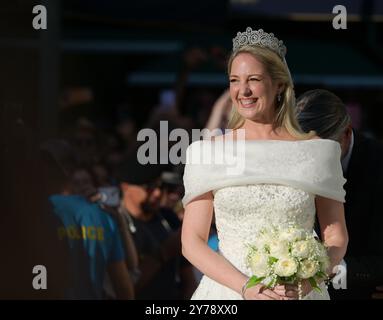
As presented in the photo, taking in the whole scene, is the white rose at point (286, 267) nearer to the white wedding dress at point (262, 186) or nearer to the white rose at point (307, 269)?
the white rose at point (307, 269)

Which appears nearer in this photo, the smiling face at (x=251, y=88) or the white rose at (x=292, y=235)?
the white rose at (x=292, y=235)

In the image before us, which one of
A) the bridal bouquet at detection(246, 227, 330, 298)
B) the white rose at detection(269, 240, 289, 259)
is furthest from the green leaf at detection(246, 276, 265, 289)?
the white rose at detection(269, 240, 289, 259)

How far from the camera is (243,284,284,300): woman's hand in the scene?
4.55 m

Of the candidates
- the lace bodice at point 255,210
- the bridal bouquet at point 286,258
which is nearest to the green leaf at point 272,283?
the bridal bouquet at point 286,258

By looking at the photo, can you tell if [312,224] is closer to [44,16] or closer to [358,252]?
[358,252]

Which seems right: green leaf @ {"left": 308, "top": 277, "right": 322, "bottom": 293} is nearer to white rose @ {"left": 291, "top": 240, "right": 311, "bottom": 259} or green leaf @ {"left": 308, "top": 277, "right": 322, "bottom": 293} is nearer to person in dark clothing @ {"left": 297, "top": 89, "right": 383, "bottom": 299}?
white rose @ {"left": 291, "top": 240, "right": 311, "bottom": 259}

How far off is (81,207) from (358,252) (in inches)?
78.4

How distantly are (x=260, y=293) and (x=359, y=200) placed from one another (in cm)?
109

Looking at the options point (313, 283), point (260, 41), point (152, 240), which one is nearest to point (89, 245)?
point (152, 240)

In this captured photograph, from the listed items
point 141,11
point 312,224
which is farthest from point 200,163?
point 141,11

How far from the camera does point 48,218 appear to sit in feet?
22.4

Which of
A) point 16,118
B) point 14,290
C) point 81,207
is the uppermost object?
point 16,118

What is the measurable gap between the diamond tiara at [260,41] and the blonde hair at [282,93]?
31mm

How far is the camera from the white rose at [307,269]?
4.49 meters
